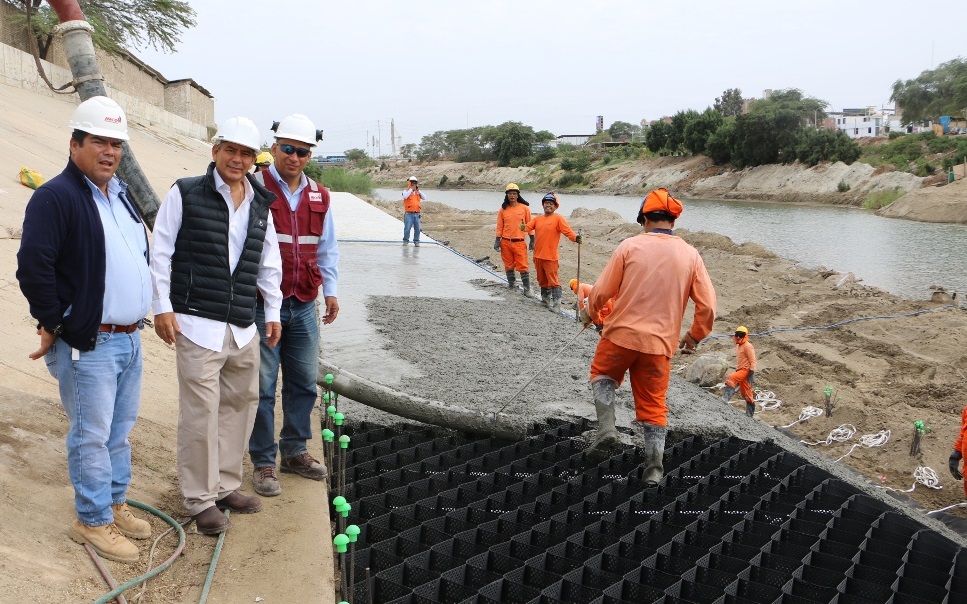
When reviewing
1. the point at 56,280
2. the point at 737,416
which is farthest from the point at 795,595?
the point at 56,280

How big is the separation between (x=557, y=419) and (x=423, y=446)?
113 centimetres

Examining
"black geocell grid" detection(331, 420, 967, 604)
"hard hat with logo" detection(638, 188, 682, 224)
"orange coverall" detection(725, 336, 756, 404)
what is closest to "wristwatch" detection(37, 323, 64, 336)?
"black geocell grid" detection(331, 420, 967, 604)

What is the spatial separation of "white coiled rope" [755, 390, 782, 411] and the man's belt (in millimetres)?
7618

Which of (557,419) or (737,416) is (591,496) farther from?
(737,416)

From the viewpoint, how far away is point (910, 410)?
29.5 feet

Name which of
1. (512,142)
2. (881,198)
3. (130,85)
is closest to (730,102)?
(512,142)

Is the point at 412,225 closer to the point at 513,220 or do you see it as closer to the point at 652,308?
the point at 513,220

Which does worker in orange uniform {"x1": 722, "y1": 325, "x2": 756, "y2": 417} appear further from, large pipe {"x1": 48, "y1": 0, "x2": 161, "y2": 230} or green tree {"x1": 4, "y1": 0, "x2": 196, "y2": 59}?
green tree {"x1": 4, "y1": 0, "x2": 196, "y2": 59}

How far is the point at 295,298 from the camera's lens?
12.9 ft

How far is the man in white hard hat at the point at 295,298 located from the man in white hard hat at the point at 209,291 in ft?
1.06

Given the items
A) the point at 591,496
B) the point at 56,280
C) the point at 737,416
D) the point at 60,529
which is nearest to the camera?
the point at 56,280

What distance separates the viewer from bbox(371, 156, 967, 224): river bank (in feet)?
122

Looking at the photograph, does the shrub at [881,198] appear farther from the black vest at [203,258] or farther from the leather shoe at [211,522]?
the leather shoe at [211,522]

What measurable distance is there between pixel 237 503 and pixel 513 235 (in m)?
8.36
